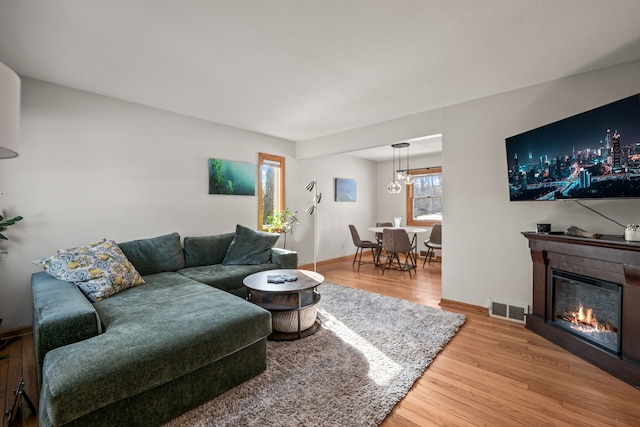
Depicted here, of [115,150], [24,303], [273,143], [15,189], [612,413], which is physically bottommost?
[612,413]

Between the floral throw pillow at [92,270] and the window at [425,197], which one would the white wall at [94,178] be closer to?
the floral throw pillow at [92,270]

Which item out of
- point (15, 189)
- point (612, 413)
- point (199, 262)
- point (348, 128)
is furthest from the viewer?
point (348, 128)

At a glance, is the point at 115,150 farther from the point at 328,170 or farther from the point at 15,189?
the point at 328,170

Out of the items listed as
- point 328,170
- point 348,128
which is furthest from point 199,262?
point 328,170

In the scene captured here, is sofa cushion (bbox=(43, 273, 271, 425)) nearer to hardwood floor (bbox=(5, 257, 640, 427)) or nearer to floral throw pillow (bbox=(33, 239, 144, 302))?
floral throw pillow (bbox=(33, 239, 144, 302))

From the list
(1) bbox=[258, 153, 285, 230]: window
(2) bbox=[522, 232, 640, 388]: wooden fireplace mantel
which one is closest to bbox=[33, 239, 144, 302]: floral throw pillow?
(1) bbox=[258, 153, 285, 230]: window

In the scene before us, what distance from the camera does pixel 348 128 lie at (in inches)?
173

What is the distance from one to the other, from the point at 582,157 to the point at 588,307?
128cm

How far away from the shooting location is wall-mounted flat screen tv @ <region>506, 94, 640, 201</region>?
1948 millimetres

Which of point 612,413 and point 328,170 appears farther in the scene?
point 328,170

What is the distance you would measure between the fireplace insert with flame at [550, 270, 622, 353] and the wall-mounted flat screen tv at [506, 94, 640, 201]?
75cm

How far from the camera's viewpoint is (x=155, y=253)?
10.5 feet

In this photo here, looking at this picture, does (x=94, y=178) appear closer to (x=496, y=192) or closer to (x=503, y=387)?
(x=503, y=387)

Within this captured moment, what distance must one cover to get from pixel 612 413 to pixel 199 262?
3.86 meters
